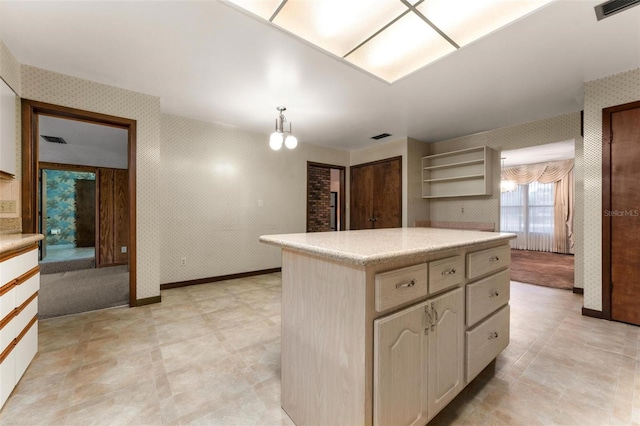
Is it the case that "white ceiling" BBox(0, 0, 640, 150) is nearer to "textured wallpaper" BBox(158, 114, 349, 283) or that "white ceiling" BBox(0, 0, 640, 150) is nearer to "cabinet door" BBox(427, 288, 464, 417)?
"textured wallpaper" BBox(158, 114, 349, 283)

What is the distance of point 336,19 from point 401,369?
236cm

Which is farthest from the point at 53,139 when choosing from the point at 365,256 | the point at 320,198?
the point at 365,256

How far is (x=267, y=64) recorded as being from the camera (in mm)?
2488

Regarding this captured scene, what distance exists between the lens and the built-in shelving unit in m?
4.39

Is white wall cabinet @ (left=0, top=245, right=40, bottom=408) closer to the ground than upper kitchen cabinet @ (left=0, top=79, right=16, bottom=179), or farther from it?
closer to the ground

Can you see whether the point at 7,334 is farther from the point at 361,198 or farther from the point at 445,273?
the point at 361,198

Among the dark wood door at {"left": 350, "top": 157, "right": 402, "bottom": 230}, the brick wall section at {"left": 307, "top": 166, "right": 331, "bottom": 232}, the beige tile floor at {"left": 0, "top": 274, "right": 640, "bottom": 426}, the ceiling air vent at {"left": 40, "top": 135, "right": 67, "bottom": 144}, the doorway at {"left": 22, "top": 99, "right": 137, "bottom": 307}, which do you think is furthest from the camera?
the brick wall section at {"left": 307, "top": 166, "right": 331, "bottom": 232}

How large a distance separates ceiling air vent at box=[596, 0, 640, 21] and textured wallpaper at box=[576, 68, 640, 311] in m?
1.24

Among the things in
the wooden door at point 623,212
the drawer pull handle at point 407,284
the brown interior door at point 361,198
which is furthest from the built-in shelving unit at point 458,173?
the drawer pull handle at point 407,284

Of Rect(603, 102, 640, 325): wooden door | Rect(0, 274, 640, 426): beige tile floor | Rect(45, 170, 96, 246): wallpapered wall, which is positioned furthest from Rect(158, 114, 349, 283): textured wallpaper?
Rect(45, 170, 96, 246): wallpapered wall

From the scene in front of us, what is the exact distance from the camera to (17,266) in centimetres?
168

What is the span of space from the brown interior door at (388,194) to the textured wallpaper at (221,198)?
1.54 meters

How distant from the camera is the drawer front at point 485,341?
4.97 feet

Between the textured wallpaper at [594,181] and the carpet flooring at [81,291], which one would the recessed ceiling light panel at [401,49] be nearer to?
the textured wallpaper at [594,181]
